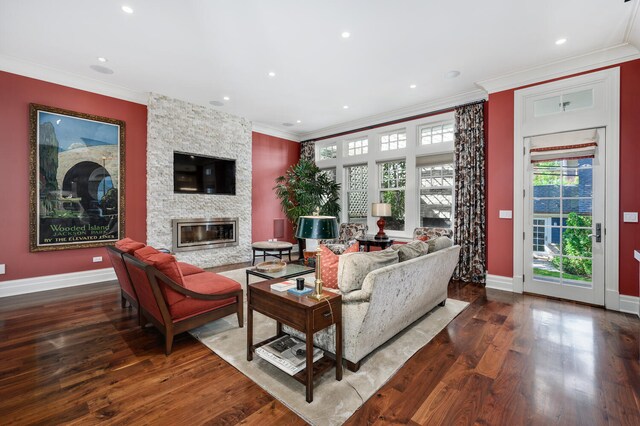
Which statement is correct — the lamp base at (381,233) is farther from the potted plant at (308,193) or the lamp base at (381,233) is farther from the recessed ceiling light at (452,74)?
the recessed ceiling light at (452,74)

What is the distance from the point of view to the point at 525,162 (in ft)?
13.9

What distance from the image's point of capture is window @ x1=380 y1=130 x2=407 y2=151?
19.8ft

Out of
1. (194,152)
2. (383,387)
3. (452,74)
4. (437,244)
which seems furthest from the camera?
(194,152)

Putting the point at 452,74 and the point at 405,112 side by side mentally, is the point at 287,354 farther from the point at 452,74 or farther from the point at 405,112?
the point at 405,112

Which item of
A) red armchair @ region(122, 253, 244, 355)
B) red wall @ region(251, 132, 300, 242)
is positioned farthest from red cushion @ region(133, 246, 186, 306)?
red wall @ region(251, 132, 300, 242)

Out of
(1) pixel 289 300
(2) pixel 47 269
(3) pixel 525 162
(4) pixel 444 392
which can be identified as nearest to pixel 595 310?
(3) pixel 525 162

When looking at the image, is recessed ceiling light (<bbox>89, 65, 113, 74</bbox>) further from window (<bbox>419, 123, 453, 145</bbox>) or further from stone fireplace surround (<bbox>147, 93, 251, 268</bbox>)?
window (<bbox>419, 123, 453, 145</bbox>)

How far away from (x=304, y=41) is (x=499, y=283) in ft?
14.9

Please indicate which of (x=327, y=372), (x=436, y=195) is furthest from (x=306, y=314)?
(x=436, y=195)

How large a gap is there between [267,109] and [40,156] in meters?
3.69

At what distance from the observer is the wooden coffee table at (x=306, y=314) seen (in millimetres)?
1878

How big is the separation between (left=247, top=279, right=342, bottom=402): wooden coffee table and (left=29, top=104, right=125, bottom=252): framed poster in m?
3.84

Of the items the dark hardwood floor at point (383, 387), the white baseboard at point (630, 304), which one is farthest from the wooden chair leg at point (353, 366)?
the white baseboard at point (630, 304)

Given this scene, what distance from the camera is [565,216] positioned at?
3986 mm
